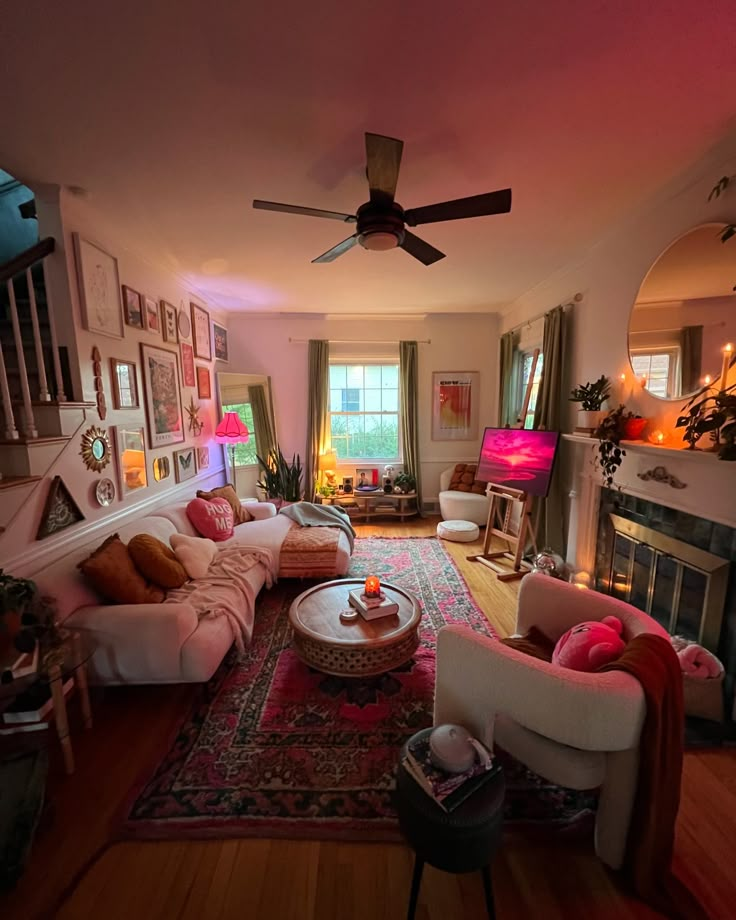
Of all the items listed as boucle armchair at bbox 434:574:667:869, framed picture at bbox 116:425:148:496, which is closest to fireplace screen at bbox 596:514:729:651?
boucle armchair at bbox 434:574:667:869

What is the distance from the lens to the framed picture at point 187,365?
11.6 feet

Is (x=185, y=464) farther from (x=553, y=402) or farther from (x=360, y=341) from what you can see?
(x=553, y=402)

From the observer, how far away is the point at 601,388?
268 cm

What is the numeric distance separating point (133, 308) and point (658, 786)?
3762 mm

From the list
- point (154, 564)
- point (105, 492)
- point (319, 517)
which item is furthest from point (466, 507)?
point (105, 492)

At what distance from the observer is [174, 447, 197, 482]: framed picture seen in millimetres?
3383

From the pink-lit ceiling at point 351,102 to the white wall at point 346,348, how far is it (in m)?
2.41

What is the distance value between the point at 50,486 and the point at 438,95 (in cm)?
259

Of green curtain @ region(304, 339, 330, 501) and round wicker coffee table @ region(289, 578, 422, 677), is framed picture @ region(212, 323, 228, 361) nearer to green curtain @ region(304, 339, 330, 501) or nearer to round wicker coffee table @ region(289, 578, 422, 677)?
green curtain @ region(304, 339, 330, 501)

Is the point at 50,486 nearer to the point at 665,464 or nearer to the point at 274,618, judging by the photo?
the point at 274,618

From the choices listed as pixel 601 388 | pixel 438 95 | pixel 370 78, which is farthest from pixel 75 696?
pixel 601 388

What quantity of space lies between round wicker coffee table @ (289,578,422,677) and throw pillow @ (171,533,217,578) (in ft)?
2.46

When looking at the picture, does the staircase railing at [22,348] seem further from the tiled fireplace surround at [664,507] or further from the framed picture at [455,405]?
the framed picture at [455,405]

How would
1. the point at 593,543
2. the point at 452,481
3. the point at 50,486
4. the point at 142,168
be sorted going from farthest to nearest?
the point at 452,481, the point at 593,543, the point at 50,486, the point at 142,168
